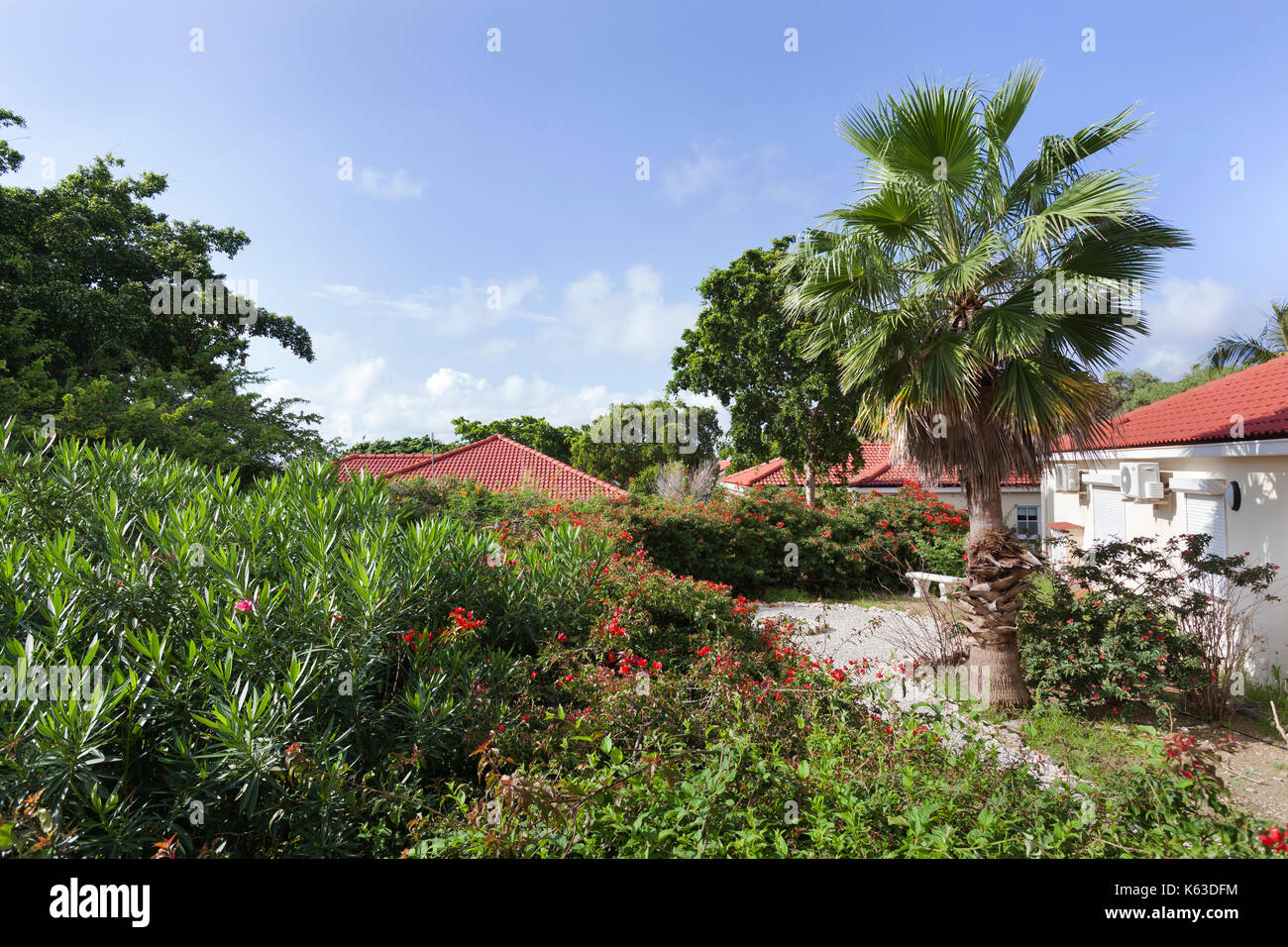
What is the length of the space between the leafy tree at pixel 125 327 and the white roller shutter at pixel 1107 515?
1671 centimetres

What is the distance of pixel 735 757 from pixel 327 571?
7.89 ft

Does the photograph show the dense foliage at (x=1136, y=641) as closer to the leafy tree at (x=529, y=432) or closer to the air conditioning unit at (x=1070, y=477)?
the air conditioning unit at (x=1070, y=477)

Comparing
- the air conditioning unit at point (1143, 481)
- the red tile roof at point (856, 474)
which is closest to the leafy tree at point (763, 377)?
the red tile roof at point (856, 474)

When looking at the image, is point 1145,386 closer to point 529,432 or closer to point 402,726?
point 529,432

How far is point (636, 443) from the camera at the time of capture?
1655 inches

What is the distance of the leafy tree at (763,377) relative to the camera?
20109 mm

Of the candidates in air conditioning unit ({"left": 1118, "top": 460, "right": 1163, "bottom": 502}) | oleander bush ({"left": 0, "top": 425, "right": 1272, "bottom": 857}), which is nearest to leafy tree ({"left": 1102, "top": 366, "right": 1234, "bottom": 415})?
air conditioning unit ({"left": 1118, "top": 460, "right": 1163, "bottom": 502})

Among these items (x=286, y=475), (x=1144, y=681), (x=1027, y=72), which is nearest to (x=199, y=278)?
(x=286, y=475)

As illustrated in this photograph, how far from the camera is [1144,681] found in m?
6.62

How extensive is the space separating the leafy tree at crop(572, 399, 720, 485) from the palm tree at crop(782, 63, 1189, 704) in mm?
32415

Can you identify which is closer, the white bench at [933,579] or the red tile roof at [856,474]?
the white bench at [933,579]

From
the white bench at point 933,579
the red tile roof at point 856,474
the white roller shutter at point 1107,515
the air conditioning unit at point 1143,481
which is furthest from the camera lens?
the red tile roof at point 856,474

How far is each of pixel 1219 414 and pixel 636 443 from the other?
34069 mm
